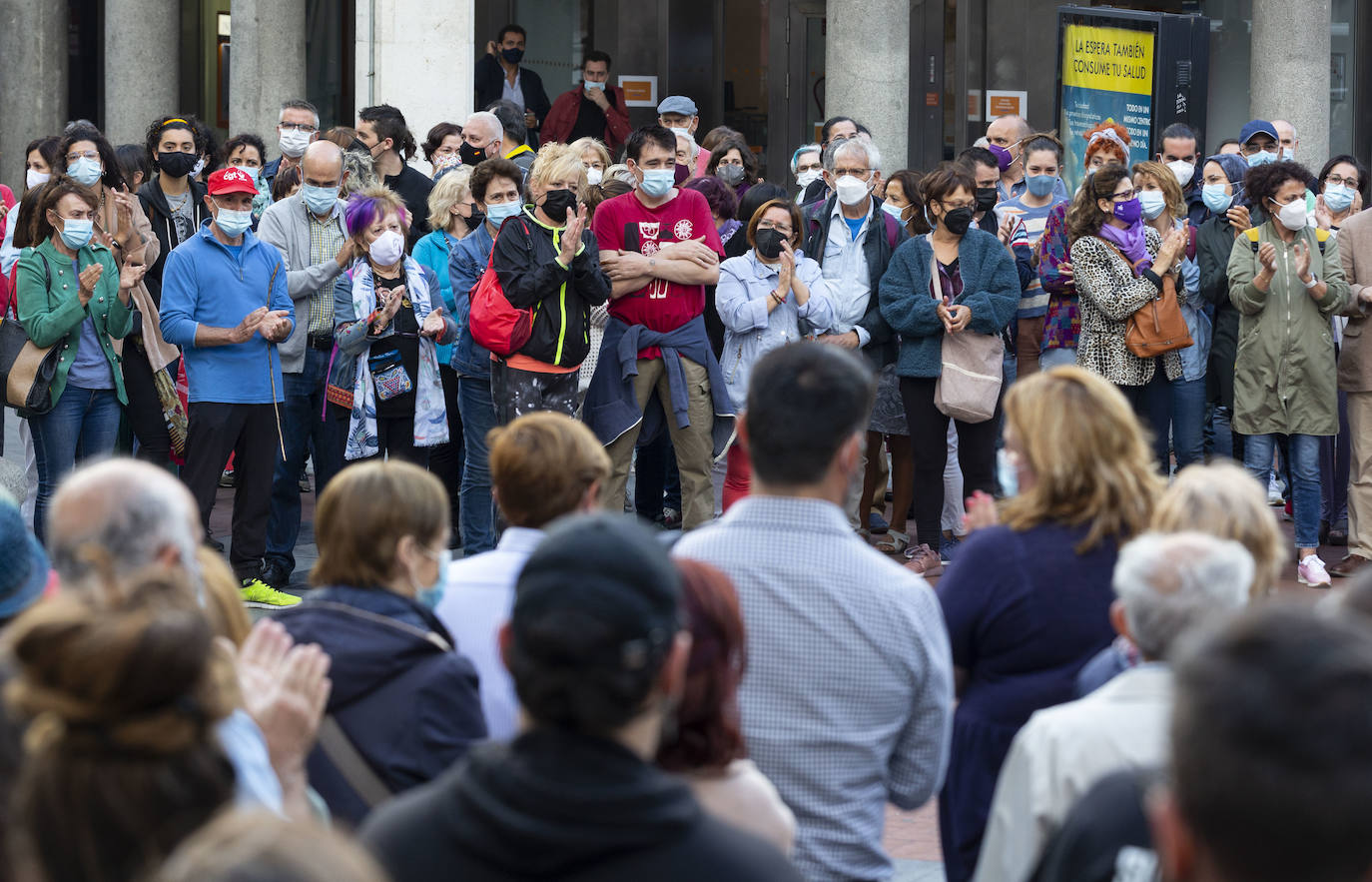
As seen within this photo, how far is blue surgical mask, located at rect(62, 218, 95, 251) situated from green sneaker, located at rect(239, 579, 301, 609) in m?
1.85

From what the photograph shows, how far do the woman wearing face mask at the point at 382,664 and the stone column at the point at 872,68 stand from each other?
498 inches

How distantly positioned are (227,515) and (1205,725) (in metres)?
9.93

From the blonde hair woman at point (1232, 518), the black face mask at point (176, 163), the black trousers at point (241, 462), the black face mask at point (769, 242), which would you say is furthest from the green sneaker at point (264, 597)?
the blonde hair woman at point (1232, 518)

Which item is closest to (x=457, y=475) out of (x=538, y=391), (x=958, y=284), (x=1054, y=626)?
(x=538, y=391)

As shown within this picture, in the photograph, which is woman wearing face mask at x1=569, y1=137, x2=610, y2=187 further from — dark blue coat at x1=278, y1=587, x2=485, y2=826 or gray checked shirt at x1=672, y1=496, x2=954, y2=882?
gray checked shirt at x1=672, y1=496, x2=954, y2=882

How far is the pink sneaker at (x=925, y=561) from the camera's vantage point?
9180 mm

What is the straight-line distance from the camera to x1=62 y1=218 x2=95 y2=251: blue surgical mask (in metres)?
8.11

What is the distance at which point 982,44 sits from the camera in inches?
858

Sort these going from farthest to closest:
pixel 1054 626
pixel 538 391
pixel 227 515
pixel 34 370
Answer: pixel 227 515, pixel 538 391, pixel 34 370, pixel 1054 626

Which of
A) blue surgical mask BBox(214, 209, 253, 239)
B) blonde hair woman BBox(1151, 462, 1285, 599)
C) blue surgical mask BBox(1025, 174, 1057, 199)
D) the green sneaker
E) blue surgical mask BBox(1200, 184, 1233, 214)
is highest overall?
blue surgical mask BBox(1025, 174, 1057, 199)

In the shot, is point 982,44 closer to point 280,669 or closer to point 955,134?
point 955,134

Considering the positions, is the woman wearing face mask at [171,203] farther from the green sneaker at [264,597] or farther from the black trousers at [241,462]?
the green sneaker at [264,597]

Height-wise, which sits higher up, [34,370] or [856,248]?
[856,248]

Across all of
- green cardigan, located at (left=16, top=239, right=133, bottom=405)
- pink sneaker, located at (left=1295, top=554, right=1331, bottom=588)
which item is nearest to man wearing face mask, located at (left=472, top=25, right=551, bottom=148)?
green cardigan, located at (left=16, top=239, right=133, bottom=405)
